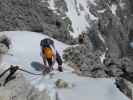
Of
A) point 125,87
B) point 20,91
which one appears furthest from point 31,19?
point 20,91

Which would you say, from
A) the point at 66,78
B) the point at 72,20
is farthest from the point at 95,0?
the point at 66,78

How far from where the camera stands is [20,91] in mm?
13641

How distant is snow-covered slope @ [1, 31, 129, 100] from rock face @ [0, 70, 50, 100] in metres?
0.43

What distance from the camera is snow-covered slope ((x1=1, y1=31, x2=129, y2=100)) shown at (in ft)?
46.2

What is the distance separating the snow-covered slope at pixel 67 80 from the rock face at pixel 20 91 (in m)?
0.43

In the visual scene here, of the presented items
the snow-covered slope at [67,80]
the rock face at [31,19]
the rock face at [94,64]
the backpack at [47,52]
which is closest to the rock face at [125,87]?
the snow-covered slope at [67,80]

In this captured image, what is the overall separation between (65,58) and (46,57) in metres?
3.06

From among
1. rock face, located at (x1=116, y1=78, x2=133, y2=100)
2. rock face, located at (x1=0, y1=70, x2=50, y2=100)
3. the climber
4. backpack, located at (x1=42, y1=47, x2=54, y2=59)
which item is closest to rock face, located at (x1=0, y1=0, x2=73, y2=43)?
the climber

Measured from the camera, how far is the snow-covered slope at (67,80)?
14.1 m

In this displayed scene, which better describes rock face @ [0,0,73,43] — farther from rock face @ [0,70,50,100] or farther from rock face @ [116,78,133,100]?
rock face @ [0,70,50,100]

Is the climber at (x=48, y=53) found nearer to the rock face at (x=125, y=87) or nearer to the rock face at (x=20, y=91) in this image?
the rock face at (x=20, y=91)

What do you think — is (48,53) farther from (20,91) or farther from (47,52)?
(20,91)

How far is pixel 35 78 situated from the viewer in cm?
1585

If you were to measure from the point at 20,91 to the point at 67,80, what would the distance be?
2.75 metres
